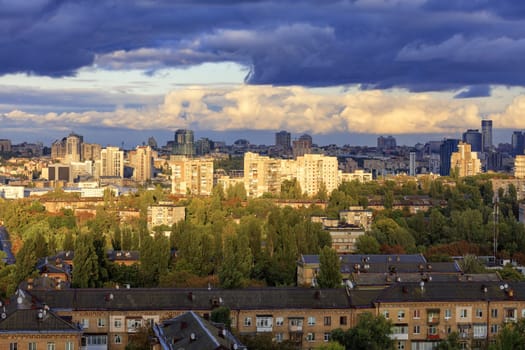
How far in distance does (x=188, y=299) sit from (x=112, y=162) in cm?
14780

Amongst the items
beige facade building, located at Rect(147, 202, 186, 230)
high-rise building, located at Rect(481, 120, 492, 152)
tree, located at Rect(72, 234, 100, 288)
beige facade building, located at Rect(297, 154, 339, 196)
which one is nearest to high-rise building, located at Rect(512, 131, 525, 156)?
high-rise building, located at Rect(481, 120, 492, 152)

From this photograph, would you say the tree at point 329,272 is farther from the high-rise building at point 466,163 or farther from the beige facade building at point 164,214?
the high-rise building at point 466,163

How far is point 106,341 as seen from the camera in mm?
25891

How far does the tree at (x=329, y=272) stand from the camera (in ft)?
102

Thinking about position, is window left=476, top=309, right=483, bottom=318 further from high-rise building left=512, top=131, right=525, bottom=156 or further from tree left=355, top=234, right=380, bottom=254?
high-rise building left=512, top=131, right=525, bottom=156

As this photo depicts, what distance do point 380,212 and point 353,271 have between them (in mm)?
33276

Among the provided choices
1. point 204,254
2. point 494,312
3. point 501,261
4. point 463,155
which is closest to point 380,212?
point 501,261

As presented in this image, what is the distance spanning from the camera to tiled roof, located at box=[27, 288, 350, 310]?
1025 inches

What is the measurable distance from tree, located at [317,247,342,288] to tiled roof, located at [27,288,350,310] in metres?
3.94

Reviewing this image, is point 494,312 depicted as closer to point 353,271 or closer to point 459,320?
point 459,320

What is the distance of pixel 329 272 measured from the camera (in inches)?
1243

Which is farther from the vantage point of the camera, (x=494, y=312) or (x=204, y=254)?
(x=204, y=254)

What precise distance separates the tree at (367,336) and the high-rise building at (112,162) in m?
149

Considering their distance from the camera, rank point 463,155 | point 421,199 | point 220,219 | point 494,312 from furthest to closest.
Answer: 1. point 463,155
2. point 421,199
3. point 220,219
4. point 494,312
